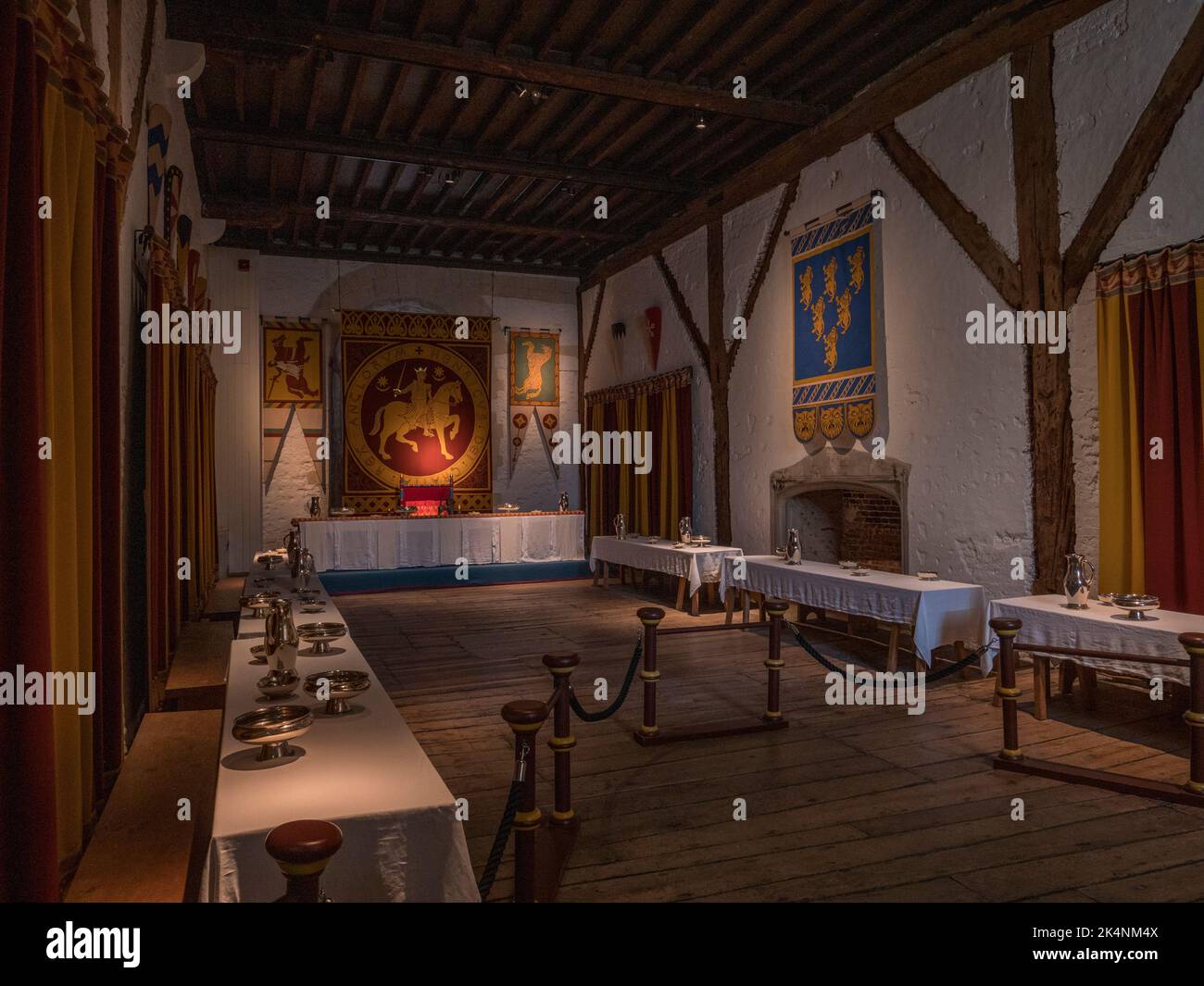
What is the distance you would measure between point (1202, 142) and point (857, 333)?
291 cm

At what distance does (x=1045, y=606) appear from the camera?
4492mm

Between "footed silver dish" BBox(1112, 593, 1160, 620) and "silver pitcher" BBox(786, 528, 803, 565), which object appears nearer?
"footed silver dish" BBox(1112, 593, 1160, 620)

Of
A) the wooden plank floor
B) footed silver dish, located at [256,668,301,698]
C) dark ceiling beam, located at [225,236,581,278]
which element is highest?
dark ceiling beam, located at [225,236,581,278]

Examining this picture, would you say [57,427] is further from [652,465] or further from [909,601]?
[652,465]

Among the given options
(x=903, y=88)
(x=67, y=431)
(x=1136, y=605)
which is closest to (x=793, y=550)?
(x=1136, y=605)

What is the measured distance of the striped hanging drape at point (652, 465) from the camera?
1009 centimetres

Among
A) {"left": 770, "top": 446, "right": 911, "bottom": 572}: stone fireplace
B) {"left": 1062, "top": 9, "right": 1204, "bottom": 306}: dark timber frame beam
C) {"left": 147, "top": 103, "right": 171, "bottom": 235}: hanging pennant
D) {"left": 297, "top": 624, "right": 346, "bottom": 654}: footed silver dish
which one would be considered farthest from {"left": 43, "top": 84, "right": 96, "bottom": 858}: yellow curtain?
{"left": 770, "top": 446, "right": 911, "bottom": 572}: stone fireplace

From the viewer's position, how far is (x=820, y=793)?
352 centimetres

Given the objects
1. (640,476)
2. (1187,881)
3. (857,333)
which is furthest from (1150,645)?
(640,476)

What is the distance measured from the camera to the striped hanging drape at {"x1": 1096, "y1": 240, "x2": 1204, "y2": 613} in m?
4.60

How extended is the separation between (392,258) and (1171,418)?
419 inches

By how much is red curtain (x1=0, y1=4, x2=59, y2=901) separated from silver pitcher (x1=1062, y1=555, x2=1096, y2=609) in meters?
4.63

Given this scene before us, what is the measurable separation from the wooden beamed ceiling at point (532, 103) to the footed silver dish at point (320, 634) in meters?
4.76

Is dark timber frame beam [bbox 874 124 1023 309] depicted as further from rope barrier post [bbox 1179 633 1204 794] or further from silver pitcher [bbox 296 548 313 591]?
silver pitcher [bbox 296 548 313 591]
